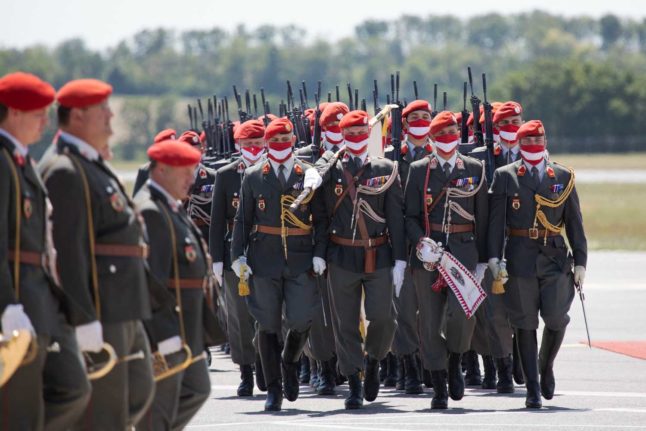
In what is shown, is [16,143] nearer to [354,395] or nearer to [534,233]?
[354,395]

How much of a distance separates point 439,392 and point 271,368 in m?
1.16

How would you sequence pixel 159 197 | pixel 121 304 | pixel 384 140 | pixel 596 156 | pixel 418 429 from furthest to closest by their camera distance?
1. pixel 596 156
2. pixel 384 140
3. pixel 418 429
4. pixel 159 197
5. pixel 121 304

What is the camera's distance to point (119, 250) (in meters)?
8.07

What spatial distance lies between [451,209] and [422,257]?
430 mm

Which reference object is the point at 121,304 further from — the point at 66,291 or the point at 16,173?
the point at 16,173

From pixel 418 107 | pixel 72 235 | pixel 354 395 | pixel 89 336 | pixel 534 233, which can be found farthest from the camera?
pixel 418 107

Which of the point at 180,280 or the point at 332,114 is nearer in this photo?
the point at 180,280

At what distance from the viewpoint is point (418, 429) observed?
10961 millimetres

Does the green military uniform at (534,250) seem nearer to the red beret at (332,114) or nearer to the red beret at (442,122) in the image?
the red beret at (442,122)

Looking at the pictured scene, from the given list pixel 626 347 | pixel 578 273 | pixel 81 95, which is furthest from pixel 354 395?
pixel 81 95

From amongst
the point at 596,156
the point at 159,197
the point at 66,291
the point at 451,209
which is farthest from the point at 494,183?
the point at 596,156

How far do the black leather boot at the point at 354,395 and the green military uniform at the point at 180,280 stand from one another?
3.57 metres

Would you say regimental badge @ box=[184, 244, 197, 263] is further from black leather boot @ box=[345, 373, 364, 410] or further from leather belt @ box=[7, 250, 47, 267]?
black leather boot @ box=[345, 373, 364, 410]

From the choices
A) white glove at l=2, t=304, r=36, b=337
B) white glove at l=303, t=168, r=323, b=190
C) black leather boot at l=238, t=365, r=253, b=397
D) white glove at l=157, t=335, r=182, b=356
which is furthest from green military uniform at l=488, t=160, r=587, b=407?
white glove at l=2, t=304, r=36, b=337
